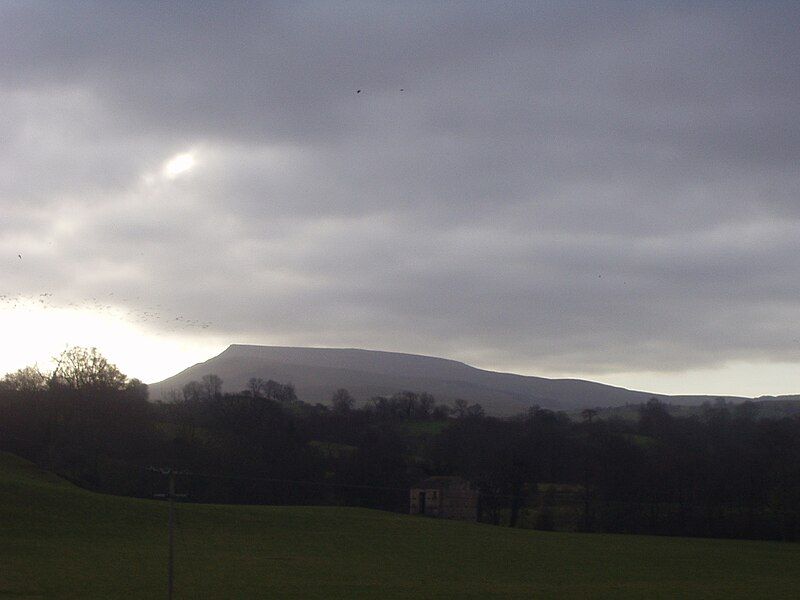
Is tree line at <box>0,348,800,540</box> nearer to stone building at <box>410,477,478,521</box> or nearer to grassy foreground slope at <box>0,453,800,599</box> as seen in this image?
stone building at <box>410,477,478,521</box>

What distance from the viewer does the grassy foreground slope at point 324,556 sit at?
35656 mm

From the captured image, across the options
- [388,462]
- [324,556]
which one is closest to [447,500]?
[388,462]

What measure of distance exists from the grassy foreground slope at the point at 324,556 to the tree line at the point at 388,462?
6.80m

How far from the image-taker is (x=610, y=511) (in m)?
84.5

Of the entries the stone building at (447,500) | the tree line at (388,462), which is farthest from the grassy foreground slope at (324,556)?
the stone building at (447,500)

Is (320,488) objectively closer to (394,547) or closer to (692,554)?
(394,547)

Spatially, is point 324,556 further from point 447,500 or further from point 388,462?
point 388,462

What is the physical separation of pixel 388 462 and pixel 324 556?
4518 centimetres

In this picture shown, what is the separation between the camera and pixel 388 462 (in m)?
94.0

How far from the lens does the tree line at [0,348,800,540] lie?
80.6 meters

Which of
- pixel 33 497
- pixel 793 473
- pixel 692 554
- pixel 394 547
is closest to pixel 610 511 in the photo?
pixel 793 473

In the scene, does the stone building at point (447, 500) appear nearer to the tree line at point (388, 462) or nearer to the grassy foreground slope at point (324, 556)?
the tree line at point (388, 462)

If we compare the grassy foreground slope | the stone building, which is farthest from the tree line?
the grassy foreground slope

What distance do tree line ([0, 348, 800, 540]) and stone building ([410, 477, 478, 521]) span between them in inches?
46.6
